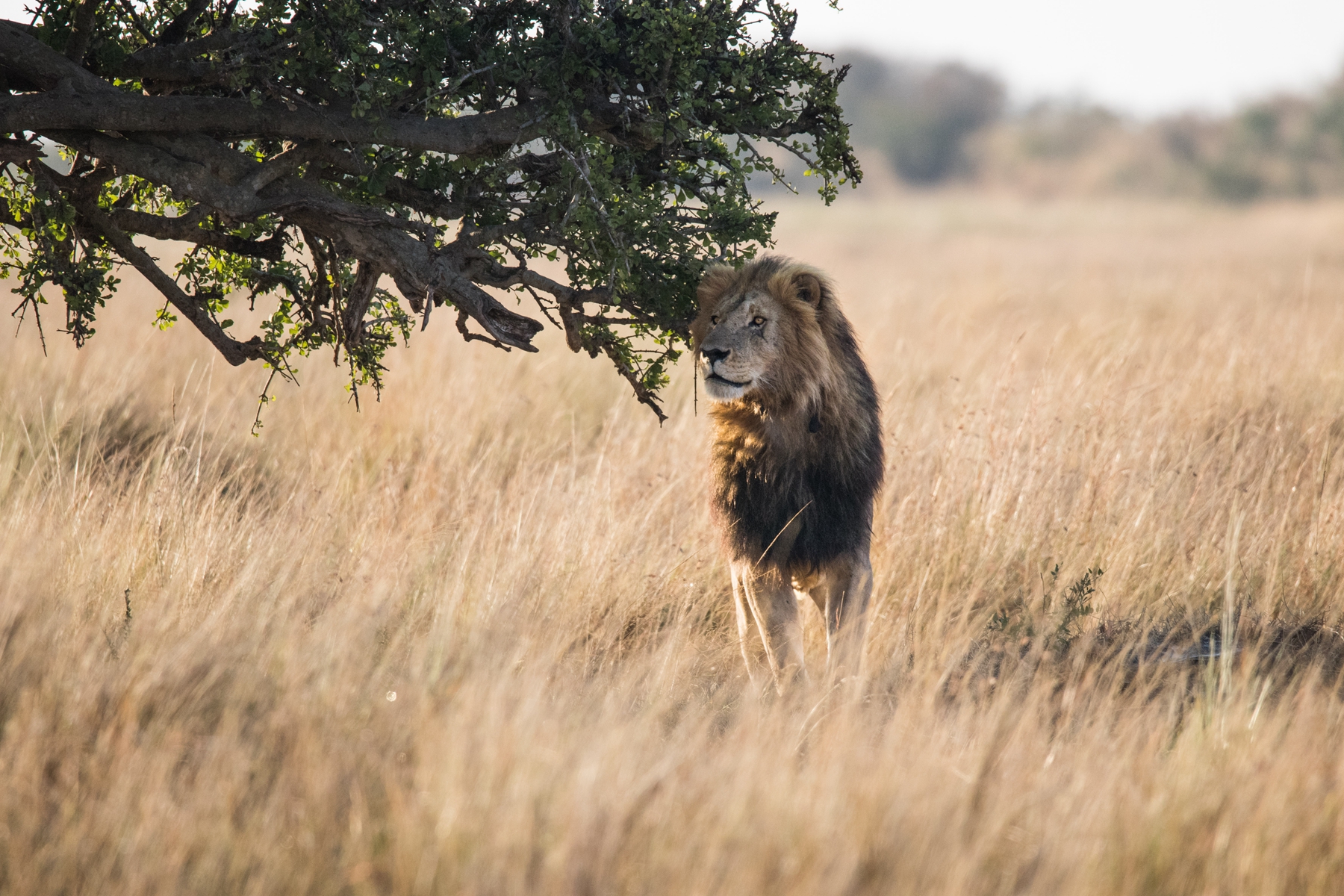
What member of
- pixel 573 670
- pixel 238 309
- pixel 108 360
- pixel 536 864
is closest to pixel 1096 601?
pixel 573 670

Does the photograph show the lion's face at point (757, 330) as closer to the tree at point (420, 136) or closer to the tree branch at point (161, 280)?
the tree at point (420, 136)

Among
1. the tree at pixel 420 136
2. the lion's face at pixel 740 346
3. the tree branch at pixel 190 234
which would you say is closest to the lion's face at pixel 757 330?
the lion's face at pixel 740 346

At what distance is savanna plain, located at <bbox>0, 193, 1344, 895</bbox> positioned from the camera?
2.31 metres

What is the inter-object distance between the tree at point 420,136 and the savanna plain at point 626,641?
1040 millimetres

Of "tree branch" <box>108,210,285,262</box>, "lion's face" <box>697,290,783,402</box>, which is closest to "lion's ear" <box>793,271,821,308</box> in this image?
"lion's face" <box>697,290,783,402</box>

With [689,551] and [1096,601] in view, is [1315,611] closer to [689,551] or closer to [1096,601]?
[1096,601]

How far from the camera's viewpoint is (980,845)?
2.29m

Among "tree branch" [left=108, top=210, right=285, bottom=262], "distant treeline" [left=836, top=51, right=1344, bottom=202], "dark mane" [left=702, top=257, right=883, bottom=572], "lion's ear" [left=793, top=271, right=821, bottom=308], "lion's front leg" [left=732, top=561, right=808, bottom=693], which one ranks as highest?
"distant treeline" [left=836, top=51, right=1344, bottom=202]

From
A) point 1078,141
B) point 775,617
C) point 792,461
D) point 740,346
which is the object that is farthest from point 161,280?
point 1078,141

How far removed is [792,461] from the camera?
13.5 ft

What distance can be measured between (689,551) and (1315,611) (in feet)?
9.01

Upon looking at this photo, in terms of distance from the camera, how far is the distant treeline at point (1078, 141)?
1881 inches

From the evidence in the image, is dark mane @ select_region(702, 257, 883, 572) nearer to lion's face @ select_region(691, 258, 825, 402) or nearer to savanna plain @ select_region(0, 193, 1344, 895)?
lion's face @ select_region(691, 258, 825, 402)

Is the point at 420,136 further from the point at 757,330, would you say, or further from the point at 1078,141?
the point at 1078,141
